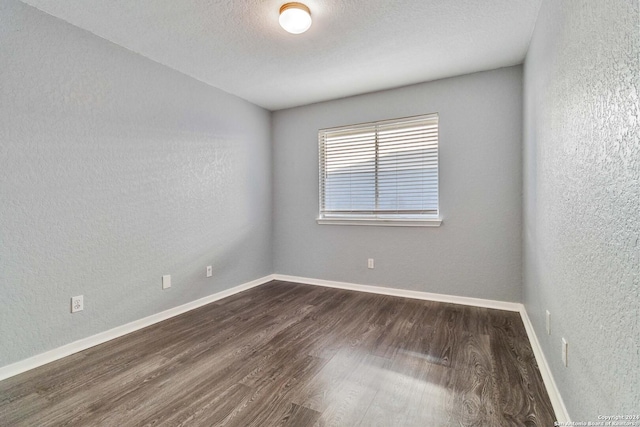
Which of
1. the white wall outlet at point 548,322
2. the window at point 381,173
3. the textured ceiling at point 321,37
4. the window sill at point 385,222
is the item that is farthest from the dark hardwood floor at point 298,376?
the textured ceiling at point 321,37

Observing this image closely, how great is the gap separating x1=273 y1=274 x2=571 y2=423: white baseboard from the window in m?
0.81

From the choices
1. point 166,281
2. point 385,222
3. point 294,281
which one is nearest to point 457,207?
point 385,222

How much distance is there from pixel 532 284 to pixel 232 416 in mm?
2334

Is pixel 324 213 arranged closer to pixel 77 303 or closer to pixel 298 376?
pixel 298 376

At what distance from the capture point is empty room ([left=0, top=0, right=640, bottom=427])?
1259mm

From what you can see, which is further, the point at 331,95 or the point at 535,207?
the point at 331,95

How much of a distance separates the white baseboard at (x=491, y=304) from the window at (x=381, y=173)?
0.81 m

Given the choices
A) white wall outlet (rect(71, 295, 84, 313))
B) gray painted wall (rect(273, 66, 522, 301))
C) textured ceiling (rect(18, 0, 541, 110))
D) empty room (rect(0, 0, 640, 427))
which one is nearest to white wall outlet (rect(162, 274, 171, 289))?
empty room (rect(0, 0, 640, 427))

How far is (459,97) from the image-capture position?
316 centimetres

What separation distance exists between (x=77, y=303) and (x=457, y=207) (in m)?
3.55

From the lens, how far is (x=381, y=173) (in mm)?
3635

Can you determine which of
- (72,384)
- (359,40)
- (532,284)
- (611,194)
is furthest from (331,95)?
(72,384)

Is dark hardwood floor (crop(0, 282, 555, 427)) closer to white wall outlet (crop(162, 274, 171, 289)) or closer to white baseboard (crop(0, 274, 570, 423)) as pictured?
white baseboard (crop(0, 274, 570, 423))

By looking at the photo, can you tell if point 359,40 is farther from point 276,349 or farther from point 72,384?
point 72,384
